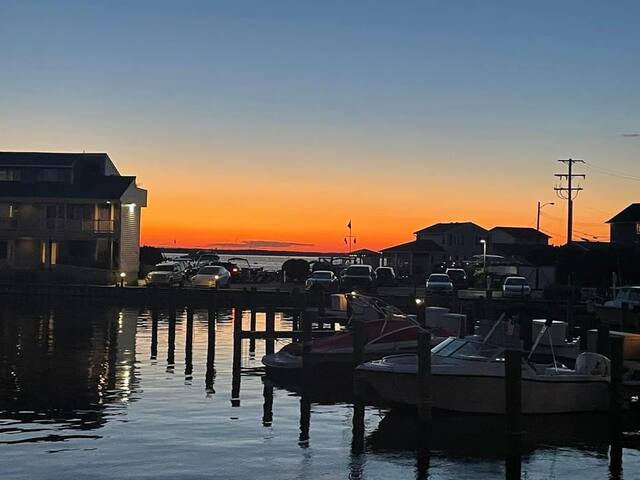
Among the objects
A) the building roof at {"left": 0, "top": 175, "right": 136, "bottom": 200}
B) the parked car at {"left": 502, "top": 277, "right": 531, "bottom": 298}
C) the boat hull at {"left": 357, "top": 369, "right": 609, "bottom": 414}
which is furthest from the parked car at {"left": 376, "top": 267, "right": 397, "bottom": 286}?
the boat hull at {"left": 357, "top": 369, "right": 609, "bottom": 414}

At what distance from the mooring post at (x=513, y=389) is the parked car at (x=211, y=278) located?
48.6 metres

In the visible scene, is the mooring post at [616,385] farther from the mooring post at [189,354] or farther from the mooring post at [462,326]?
the mooring post at [189,354]

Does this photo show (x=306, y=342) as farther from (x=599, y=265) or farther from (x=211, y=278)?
(x=599, y=265)

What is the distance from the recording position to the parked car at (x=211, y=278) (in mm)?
69688

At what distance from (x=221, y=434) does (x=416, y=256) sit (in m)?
88.8

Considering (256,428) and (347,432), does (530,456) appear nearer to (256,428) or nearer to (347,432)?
(347,432)

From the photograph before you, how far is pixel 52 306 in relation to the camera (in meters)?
64.1

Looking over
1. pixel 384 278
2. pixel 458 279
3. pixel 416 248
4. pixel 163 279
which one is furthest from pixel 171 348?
pixel 416 248

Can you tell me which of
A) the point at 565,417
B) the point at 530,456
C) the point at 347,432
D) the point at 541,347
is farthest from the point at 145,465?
the point at 541,347

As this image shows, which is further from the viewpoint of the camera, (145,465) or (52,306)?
(52,306)

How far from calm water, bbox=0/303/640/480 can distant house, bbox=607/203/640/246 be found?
245 feet

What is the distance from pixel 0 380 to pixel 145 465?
1246 centimetres

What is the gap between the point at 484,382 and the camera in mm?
24594

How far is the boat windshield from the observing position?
2508cm
